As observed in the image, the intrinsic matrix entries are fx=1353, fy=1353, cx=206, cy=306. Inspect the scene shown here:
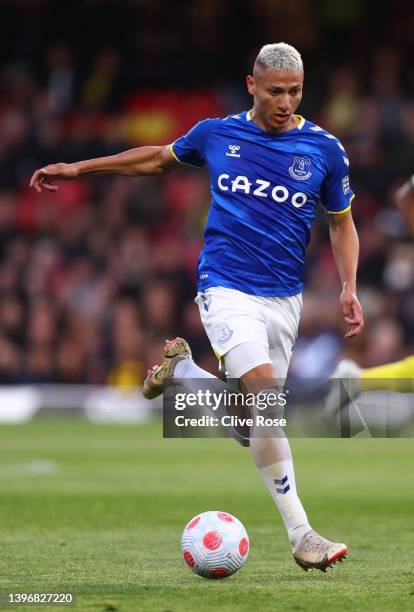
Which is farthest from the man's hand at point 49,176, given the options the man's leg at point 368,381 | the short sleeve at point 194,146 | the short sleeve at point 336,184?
the man's leg at point 368,381

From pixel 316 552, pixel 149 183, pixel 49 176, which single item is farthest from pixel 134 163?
pixel 149 183

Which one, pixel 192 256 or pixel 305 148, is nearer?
pixel 305 148

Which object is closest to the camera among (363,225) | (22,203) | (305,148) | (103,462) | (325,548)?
(325,548)

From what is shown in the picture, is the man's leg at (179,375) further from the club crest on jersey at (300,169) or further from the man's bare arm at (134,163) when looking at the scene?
the club crest on jersey at (300,169)

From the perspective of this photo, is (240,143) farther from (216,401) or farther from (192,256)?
(192,256)

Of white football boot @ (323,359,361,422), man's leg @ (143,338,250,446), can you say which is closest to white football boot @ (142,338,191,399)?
man's leg @ (143,338,250,446)

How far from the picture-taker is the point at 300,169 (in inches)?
264

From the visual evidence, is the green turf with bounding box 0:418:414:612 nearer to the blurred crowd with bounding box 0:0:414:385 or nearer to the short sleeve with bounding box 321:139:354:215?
the blurred crowd with bounding box 0:0:414:385

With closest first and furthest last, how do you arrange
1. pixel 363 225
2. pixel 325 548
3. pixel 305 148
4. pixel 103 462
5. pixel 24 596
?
pixel 24 596 < pixel 325 548 < pixel 305 148 < pixel 103 462 < pixel 363 225

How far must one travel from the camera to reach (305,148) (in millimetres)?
6723

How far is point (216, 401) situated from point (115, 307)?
1070 cm

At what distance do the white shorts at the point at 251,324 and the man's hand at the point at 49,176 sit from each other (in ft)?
2.99

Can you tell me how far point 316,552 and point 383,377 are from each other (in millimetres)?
2535

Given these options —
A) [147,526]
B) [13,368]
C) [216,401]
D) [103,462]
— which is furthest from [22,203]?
[216,401]
